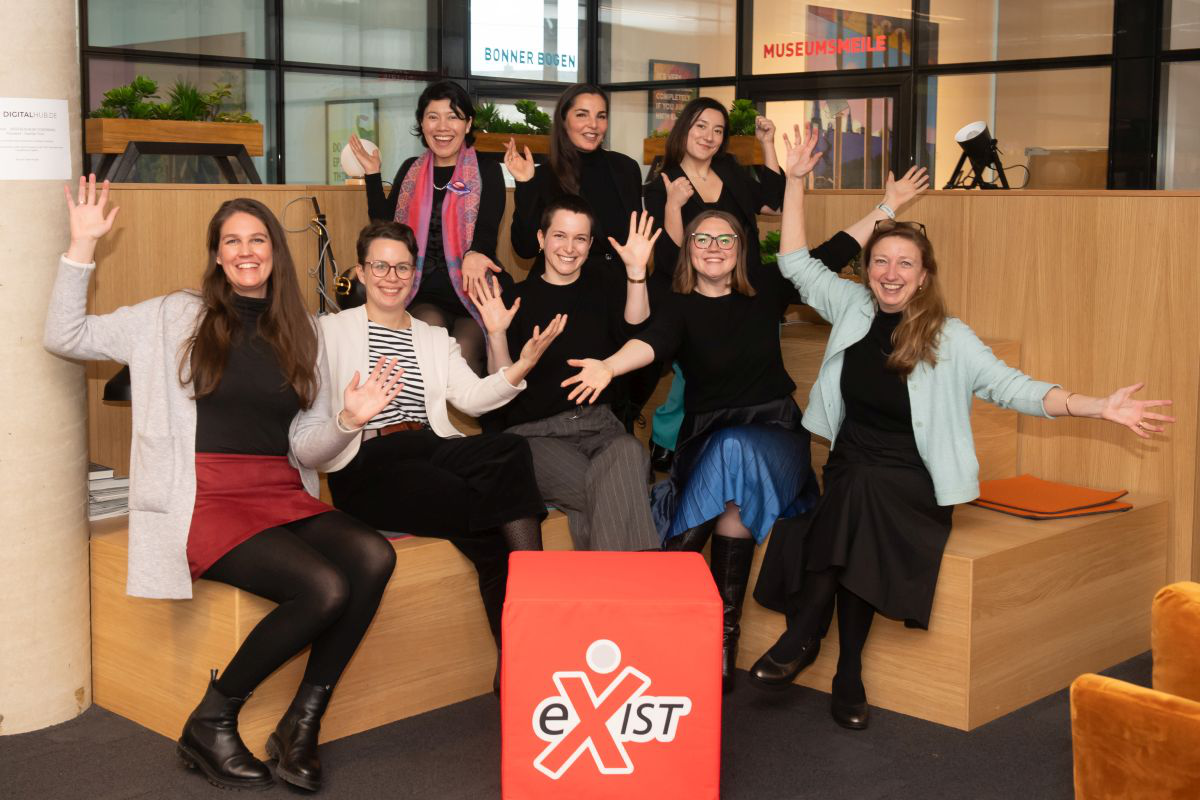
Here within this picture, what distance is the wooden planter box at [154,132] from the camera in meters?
5.12

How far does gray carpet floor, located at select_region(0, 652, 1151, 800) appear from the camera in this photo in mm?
3215

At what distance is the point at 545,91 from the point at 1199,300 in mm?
7734

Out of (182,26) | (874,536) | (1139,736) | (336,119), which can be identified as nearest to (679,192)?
(874,536)

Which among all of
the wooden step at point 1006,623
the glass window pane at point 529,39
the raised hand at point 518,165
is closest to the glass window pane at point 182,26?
the glass window pane at point 529,39

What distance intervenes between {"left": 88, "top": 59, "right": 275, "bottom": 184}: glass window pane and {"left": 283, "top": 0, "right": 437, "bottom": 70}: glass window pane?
0.39m

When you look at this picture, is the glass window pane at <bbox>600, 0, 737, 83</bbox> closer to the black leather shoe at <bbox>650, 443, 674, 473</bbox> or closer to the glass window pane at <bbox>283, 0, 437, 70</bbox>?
the glass window pane at <bbox>283, 0, 437, 70</bbox>

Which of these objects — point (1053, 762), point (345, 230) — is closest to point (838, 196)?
point (345, 230)

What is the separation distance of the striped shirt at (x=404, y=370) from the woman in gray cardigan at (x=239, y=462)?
1.34 feet

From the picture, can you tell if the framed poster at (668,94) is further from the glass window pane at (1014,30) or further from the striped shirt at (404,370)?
the striped shirt at (404,370)

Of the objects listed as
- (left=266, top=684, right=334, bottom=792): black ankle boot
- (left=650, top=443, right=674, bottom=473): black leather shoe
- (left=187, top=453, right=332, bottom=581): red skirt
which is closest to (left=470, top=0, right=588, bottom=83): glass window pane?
(left=650, top=443, right=674, bottom=473): black leather shoe

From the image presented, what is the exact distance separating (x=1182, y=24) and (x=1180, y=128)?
0.62 metres

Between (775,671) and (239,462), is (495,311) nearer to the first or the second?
(239,462)

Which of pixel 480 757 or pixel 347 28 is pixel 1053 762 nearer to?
pixel 480 757

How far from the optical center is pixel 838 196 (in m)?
5.17
